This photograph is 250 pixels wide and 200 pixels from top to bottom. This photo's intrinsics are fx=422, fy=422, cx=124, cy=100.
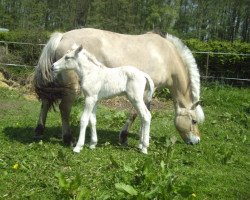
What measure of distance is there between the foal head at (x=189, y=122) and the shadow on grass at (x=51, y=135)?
3.26 ft

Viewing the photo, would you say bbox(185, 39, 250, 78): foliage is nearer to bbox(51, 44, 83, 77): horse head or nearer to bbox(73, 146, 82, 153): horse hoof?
bbox(51, 44, 83, 77): horse head

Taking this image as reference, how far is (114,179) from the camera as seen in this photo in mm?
5102

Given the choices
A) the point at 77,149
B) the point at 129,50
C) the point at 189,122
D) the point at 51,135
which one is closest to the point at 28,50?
the point at 51,135

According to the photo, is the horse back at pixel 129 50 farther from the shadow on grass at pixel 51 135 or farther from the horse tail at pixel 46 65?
the shadow on grass at pixel 51 135

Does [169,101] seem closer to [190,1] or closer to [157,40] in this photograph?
[157,40]

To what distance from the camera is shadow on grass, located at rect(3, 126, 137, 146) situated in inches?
287

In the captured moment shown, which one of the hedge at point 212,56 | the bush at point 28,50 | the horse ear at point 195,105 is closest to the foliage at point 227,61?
the hedge at point 212,56

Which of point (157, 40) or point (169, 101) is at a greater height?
point (157, 40)

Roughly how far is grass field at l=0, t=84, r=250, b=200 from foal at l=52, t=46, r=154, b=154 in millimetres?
531

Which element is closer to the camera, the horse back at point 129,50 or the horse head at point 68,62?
the horse head at point 68,62

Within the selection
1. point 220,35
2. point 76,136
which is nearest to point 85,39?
point 76,136

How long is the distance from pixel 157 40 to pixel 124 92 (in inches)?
65.9

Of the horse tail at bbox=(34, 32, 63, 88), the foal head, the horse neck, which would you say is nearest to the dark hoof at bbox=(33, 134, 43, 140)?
the horse tail at bbox=(34, 32, 63, 88)

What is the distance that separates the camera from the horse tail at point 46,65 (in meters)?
6.82
